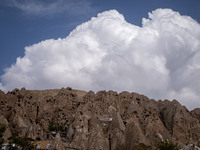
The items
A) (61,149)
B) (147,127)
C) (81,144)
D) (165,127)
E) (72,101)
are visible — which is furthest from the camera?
(72,101)

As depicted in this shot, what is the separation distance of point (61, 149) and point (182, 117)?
165 feet

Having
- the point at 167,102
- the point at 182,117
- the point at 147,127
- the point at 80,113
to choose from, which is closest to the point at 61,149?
the point at 80,113

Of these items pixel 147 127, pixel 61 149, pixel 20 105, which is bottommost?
pixel 61 149

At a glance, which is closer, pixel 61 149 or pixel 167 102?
pixel 61 149

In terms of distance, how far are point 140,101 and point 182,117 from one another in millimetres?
19113

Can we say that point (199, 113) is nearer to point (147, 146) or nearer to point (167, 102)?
point (167, 102)

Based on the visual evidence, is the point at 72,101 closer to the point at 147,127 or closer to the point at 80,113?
the point at 80,113

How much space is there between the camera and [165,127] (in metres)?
100

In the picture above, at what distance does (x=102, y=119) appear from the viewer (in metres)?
92.6

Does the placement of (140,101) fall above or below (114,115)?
above

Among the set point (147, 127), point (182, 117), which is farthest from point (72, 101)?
point (182, 117)

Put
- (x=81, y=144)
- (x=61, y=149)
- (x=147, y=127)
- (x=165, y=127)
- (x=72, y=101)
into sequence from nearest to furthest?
(x=61, y=149), (x=81, y=144), (x=147, y=127), (x=165, y=127), (x=72, y=101)

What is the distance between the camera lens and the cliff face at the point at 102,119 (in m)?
74.9

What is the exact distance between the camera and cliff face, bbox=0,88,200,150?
2948 inches
